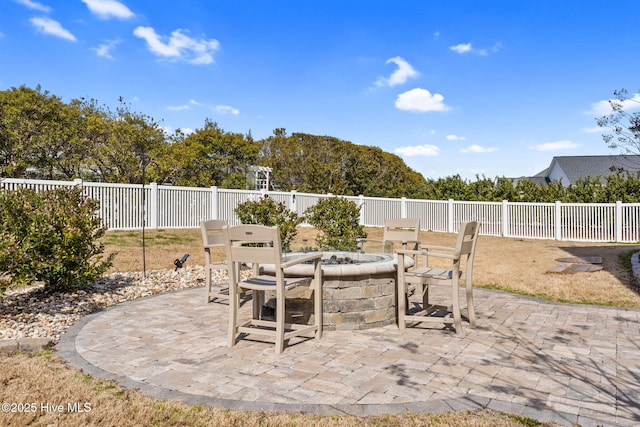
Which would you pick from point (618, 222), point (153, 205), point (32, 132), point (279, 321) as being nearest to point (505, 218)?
point (618, 222)

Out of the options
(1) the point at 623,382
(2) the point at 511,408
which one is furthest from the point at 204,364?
(1) the point at 623,382

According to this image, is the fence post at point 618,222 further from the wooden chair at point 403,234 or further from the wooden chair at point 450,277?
the wooden chair at point 450,277

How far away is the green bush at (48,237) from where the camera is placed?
4.88 m

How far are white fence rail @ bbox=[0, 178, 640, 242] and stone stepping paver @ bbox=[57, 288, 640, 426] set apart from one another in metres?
7.97

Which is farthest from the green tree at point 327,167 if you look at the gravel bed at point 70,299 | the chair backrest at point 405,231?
Answer: the chair backrest at point 405,231

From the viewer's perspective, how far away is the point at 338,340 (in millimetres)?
4023

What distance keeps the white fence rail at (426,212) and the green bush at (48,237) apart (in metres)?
6.21

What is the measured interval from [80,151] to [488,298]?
20.1m

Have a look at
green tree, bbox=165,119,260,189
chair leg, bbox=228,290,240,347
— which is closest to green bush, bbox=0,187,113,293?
chair leg, bbox=228,290,240,347

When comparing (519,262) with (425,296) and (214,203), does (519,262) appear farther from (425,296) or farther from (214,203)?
(214,203)

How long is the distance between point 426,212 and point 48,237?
16.2 m

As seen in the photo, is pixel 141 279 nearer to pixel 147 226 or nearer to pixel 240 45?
pixel 147 226

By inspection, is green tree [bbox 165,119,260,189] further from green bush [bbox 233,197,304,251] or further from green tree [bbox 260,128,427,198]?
green bush [bbox 233,197,304,251]

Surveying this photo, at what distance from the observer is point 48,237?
17.7 ft
